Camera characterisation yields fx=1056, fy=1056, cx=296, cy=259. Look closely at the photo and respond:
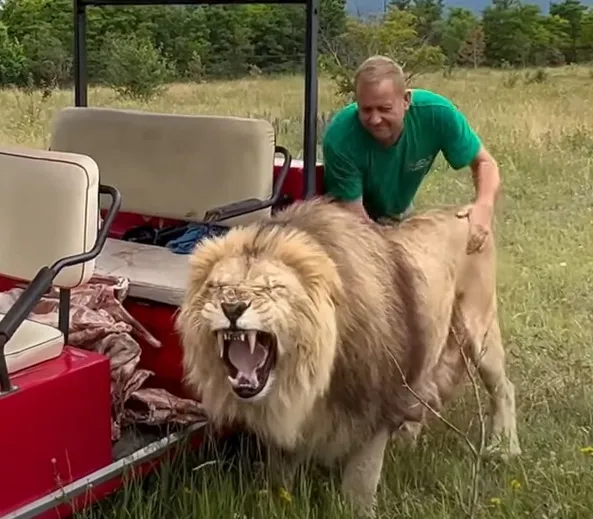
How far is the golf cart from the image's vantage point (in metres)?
2.61

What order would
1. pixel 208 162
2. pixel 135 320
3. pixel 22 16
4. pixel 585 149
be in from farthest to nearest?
1. pixel 22 16
2. pixel 585 149
3. pixel 208 162
4. pixel 135 320

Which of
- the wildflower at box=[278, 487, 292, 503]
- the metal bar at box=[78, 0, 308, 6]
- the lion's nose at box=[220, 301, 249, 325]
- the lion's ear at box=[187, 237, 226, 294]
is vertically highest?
the metal bar at box=[78, 0, 308, 6]

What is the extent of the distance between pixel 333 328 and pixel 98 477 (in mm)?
726

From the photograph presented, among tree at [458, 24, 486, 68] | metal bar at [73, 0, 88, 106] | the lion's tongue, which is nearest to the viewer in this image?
the lion's tongue

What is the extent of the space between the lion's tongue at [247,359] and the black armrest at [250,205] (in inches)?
39.4

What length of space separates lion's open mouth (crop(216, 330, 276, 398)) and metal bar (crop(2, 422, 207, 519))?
17.3 inches

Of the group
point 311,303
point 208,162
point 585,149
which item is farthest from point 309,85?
point 585,149

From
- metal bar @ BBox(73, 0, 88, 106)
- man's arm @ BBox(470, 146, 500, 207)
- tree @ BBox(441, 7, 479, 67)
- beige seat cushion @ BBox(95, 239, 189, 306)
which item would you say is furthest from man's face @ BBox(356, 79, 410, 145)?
tree @ BBox(441, 7, 479, 67)

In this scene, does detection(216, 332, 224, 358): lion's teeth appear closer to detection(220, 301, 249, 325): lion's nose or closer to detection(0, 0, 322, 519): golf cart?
detection(220, 301, 249, 325): lion's nose

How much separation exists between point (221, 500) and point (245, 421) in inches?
11.2

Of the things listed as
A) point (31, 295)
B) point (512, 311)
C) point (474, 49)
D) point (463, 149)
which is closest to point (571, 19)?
point (474, 49)

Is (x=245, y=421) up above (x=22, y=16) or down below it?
below

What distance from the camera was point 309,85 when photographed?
3.49m

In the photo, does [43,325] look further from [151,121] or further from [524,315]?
[524,315]
